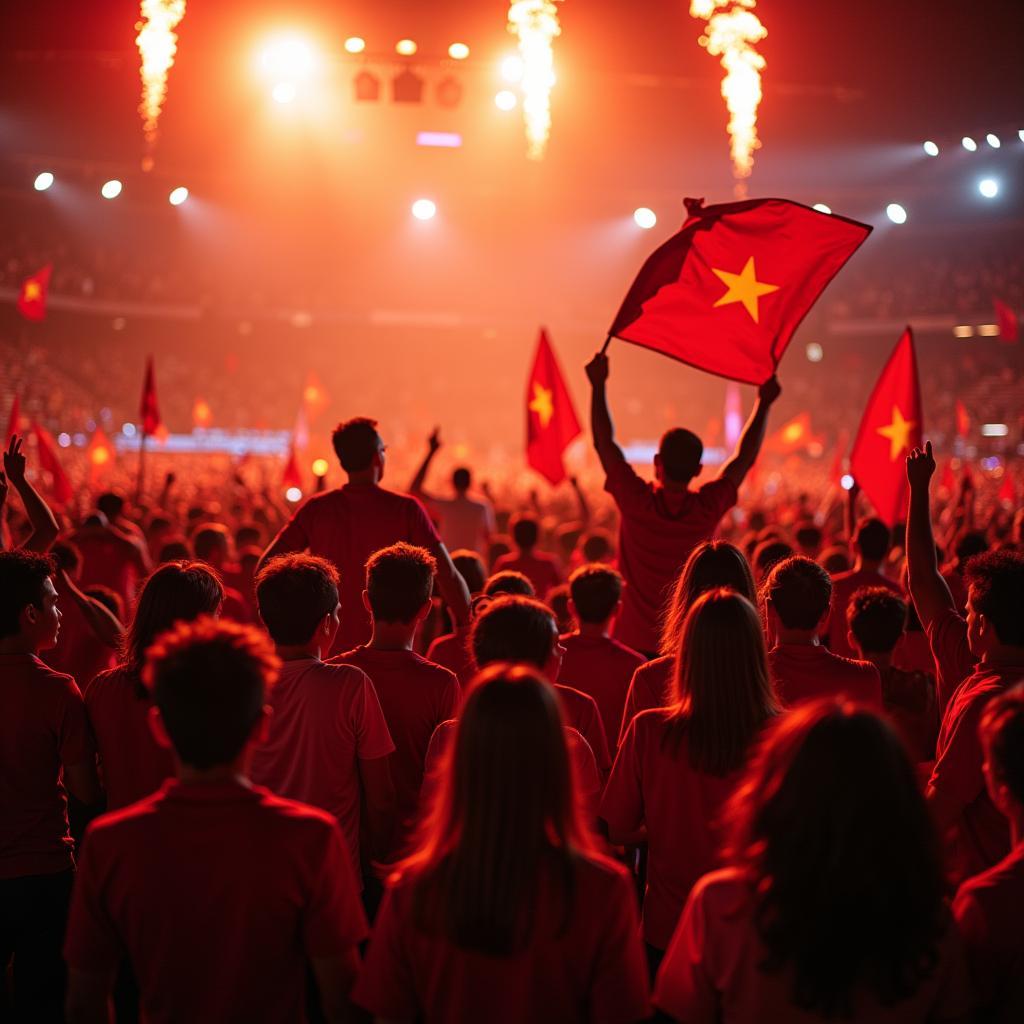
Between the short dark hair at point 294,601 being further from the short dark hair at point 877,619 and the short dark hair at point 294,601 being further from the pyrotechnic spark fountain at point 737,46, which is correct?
the pyrotechnic spark fountain at point 737,46

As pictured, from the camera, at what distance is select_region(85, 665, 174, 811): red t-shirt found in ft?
11.1

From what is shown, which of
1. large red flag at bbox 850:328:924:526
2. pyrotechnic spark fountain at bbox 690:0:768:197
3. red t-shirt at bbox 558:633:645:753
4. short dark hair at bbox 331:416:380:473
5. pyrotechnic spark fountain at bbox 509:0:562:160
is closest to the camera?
red t-shirt at bbox 558:633:645:753

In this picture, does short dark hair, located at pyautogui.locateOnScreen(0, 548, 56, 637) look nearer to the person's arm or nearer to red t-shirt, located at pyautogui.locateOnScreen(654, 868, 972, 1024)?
red t-shirt, located at pyautogui.locateOnScreen(654, 868, 972, 1024)

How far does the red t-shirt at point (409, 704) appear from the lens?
3.68 meters

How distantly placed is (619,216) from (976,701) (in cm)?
3976

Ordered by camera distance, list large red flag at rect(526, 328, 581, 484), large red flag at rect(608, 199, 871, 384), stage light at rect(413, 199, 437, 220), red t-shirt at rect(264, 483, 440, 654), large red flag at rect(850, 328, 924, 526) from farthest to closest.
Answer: stage light at rect(413, 199, 437, 220) → large red flag at rect(526, 328, 581, 484) → large red flag at rect(850, 328, 924, 526) → large red flag at rect(608, 199, 871, 384) → red t-shirt at rect(264, 483, 440, 654)

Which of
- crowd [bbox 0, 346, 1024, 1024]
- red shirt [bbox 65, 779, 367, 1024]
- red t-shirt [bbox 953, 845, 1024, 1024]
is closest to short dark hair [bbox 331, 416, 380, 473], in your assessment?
crowd [bbox 0, 346, 1024, 1024]

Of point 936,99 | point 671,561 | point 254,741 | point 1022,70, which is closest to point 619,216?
point 936,99

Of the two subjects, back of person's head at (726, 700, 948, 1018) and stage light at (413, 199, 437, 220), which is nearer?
back of person's head at (726, 700, 948, 1018)

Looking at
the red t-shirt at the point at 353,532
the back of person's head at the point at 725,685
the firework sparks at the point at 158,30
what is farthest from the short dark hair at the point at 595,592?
the firework sparks at the point at 158,30

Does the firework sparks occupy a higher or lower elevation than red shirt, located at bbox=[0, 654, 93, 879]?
higher

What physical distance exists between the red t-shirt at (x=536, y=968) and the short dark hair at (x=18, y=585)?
6.06 ft

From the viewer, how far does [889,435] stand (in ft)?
27.9

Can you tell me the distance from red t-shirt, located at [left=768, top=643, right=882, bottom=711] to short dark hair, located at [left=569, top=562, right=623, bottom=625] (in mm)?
935
